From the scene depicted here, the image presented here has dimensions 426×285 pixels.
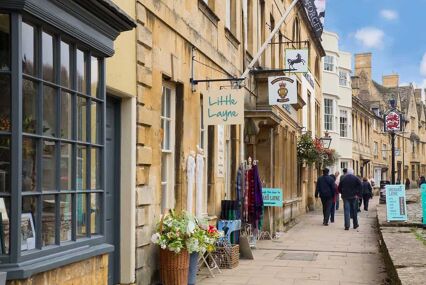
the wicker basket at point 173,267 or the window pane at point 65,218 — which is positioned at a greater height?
the window pane at point 65,218

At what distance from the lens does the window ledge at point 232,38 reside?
12188 mm

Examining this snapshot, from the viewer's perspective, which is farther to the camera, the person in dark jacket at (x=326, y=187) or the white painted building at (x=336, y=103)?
the white painted building at (x=336, y=103)

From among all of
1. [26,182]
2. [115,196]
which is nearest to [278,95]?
[115,196]

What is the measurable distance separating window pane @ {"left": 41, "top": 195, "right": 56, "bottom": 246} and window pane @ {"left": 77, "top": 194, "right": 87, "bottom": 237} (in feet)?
1.35

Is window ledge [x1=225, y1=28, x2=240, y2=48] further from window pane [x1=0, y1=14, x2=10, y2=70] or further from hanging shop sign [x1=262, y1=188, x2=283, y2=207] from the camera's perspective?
window pane [x1=0, y1=14, x2=10, y2=70]

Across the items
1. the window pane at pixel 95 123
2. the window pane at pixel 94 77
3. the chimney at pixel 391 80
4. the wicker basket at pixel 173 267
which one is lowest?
the wicker basket at pixel 173 267

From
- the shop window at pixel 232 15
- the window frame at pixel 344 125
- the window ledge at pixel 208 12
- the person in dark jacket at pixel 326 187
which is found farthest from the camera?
the window frame at pixel 344 125

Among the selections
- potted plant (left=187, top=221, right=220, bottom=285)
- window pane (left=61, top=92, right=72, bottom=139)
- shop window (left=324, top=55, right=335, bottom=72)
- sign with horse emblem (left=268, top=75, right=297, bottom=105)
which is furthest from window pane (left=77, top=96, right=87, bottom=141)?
shop window (left=324, top=55, right=335, bottom=72)

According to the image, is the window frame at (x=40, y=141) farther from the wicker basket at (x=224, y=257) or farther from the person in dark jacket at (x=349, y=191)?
the person in dark jacket at (x=349, y=191)

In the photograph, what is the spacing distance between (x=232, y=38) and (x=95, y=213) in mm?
8258

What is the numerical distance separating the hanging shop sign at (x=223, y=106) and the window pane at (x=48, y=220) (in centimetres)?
519

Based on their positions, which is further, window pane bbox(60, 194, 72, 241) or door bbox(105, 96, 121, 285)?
door bbox(105, 96, 121, 285)

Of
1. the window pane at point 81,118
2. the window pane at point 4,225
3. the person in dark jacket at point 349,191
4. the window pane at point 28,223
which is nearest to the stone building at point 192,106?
the person in dark jacket at point 349,191

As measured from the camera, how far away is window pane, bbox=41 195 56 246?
4.26 metres
